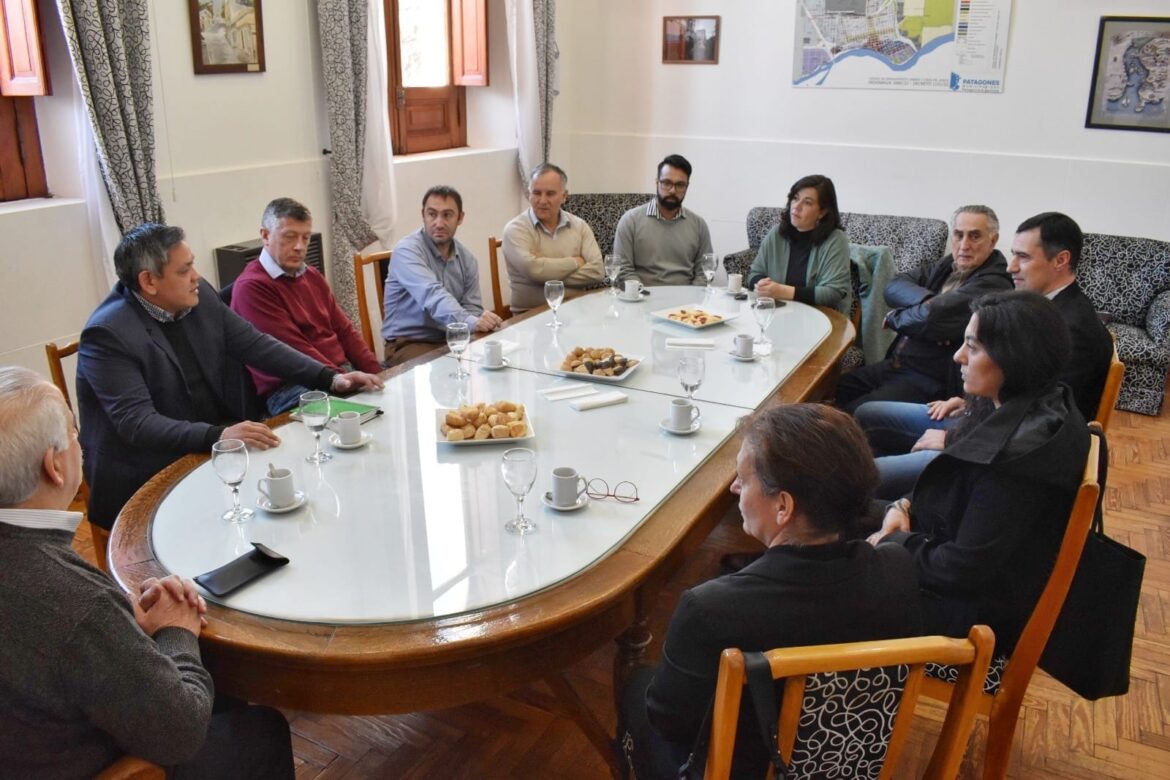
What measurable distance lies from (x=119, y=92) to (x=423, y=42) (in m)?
2.22

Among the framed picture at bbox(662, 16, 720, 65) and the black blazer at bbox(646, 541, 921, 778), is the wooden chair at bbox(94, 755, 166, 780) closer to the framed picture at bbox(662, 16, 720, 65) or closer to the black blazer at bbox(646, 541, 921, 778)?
the black blazer at bbox(646, 541, 921, 778)

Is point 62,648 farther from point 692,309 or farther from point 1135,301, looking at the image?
point 1135,301

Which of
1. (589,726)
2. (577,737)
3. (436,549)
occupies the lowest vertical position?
(577,737)

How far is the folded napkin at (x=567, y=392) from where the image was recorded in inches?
96.6

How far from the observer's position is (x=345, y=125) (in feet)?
14.1

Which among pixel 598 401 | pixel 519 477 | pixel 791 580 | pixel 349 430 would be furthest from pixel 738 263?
pixel 791 580

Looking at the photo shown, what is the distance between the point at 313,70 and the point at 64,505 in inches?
132

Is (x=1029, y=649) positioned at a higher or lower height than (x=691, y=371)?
lower

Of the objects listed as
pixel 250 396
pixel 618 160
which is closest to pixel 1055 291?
pixel 250 396

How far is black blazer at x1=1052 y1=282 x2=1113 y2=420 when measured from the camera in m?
2.54

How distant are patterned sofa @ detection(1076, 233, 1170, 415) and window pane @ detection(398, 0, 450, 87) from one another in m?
3.70

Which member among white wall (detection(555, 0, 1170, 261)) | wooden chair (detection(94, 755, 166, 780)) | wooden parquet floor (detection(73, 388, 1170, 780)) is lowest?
wooden parquet floor (detection(73, 388, 1170, 780))

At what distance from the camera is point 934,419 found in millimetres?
2938

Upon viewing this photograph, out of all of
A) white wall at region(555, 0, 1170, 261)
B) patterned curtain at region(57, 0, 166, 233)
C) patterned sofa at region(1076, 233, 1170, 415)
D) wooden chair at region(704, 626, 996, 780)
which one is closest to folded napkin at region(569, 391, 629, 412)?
wooden chair at region(704, 626, 996, 780)
